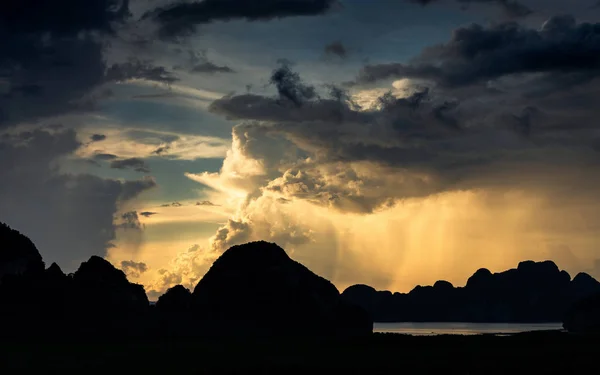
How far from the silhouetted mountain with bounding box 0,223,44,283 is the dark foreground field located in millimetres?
44337

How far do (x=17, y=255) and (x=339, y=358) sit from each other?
108 metres

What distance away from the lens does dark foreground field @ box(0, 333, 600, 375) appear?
81.3 m

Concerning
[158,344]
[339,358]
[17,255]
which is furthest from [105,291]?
[339,358]

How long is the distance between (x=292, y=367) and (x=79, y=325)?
92449mm

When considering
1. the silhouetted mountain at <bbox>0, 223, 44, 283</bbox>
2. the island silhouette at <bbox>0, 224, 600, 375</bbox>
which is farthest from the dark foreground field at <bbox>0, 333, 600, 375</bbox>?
the silhouetted mountain at <bbox>0, 223, 44, 283</bbox>

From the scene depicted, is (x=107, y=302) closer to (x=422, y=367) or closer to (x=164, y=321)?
(x=164, y=321)

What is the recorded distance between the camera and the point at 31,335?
152 meters

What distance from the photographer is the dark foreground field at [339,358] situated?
81.3 m

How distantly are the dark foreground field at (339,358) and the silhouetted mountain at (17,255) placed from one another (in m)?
44.3

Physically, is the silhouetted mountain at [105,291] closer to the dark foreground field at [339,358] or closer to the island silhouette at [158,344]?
the island silhouette at [158,344]

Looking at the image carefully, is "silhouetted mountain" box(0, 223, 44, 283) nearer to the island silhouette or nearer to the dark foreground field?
the island silhouette

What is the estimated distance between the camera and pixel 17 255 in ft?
586

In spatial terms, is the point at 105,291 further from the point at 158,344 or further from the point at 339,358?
the point at 339,358

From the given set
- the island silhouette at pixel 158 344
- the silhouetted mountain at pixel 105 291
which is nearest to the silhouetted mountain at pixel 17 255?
the island silhouette at pixel 158 344
